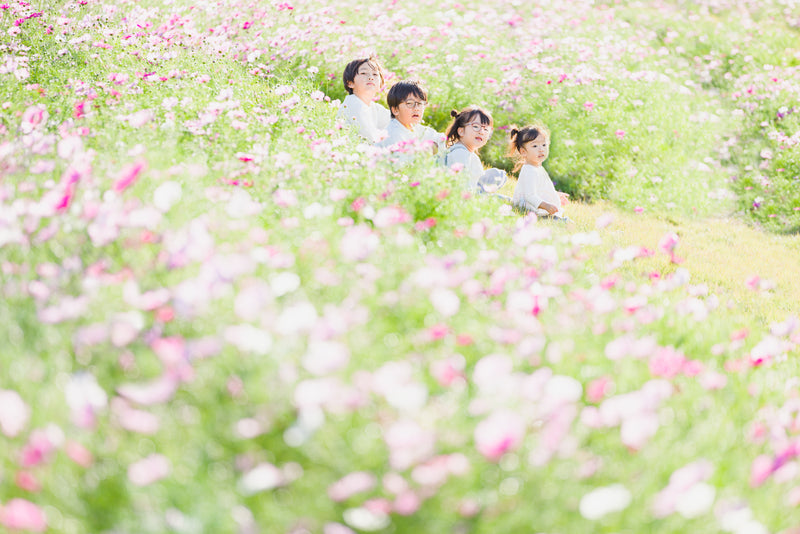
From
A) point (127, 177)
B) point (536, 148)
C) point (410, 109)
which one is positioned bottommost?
point (536, 148)

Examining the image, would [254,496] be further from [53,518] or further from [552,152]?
[552,152]

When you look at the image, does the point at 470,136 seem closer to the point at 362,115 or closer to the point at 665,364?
the point at 362,115

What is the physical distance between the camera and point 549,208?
218 inches

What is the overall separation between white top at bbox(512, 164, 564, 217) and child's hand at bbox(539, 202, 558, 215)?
0.03 meters

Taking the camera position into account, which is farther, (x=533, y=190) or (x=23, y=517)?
(x=533, y=190)

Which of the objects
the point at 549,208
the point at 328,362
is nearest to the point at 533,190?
the point at 549,208

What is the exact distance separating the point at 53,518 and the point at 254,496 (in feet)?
1.38

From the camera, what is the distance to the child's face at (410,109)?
5.60m

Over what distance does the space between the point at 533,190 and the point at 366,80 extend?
167cm

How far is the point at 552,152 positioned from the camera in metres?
7.15

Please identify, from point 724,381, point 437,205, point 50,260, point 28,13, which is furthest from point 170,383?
point 28,13

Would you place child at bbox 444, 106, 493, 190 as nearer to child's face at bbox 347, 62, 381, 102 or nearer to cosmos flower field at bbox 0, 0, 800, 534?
child's face at bbox 347, 62, 381, 102

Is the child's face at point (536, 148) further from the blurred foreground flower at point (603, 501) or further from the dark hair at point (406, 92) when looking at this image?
the blurred foreground flower at point (603, 501)

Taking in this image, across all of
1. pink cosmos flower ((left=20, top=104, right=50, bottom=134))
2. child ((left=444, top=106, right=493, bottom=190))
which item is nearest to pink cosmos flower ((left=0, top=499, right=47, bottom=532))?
pink cosmos flower ((left=20, top=104, right=50, bottom=134))
